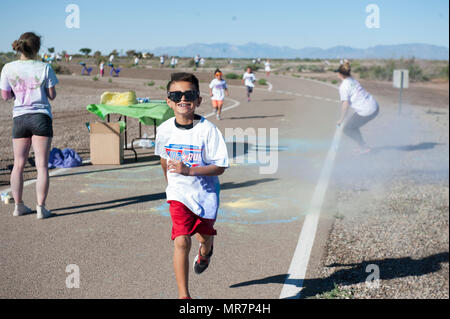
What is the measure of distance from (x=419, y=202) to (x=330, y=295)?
244 inches

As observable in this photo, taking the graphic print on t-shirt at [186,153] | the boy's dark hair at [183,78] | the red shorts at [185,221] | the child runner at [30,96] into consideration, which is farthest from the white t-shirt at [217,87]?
the boy's dark hair at [183,78]

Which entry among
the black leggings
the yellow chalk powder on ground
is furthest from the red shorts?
the black leggings

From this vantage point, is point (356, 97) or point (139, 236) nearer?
point (139, 236)

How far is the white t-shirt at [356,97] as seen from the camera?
40.7 ft

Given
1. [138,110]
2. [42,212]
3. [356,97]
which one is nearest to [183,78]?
[42,212]

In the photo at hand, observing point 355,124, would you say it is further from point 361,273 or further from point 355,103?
point 361,273

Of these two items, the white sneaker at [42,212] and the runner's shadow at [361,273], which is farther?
the white sneaker at [42,212]

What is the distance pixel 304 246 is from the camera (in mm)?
6512

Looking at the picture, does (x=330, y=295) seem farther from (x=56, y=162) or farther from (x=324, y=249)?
(x=56, y=162)

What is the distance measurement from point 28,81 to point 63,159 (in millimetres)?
4418

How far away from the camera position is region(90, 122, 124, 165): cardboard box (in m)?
10.4

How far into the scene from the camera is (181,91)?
11.5ft

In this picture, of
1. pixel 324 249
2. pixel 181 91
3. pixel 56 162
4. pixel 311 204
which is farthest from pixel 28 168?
pixel 181 91

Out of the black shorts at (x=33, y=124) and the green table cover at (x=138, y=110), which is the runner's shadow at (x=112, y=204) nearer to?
the black shorts at (x=33, y=124)
